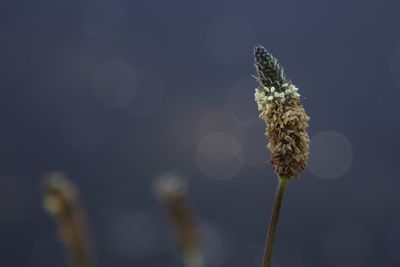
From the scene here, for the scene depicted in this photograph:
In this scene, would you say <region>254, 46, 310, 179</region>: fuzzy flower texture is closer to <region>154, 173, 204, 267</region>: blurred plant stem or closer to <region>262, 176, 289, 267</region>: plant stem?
<region>262, 176, 289, 267</region>: plant stem

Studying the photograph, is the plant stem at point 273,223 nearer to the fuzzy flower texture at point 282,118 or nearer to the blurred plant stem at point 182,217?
the fuzzy flower texture at point 282,118

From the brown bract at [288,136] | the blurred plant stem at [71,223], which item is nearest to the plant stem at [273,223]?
the brown bract at [288,136]

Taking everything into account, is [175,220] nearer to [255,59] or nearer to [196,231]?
[196,231]

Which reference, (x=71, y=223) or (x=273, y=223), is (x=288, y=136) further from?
(x=71, y=223)

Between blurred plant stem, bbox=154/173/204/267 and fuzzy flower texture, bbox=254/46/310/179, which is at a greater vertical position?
blurred plant stem, bbox=154/173/204/267

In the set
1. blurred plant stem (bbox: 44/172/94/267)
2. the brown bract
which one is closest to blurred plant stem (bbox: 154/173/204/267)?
blurred plant stem (bbox: 44/172/94/267)

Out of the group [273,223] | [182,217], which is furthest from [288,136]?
[182,217]
